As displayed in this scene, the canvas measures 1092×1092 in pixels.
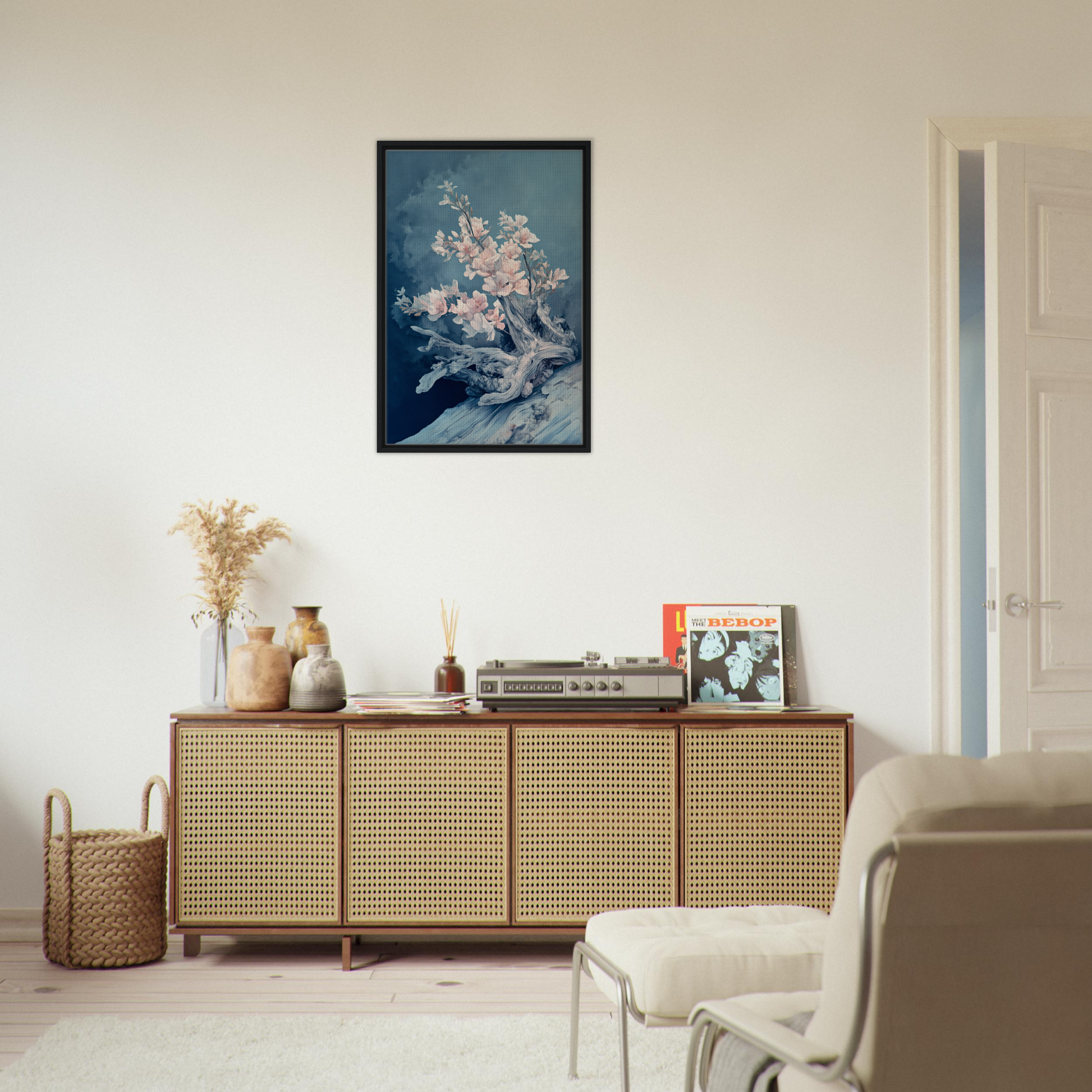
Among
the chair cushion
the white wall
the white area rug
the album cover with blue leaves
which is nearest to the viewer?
the chair cushion

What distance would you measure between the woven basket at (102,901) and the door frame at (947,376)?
8.21 ft

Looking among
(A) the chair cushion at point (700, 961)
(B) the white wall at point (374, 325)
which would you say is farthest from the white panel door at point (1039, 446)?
(A) the chair cushion at point (700, 961)

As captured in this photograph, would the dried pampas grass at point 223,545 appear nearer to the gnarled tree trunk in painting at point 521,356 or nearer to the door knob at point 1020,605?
the gnarled tree trunk in painting at point 521,356

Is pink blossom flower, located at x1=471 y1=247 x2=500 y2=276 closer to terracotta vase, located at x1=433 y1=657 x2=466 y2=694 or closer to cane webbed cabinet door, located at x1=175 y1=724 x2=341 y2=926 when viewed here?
terracotta vase, located at x1=433 y1=657 x2=466 y2=694

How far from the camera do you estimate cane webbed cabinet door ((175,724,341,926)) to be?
3.02 m

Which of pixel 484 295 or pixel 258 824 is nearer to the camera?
pixel 258 824

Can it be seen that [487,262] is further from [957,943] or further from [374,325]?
[957,943]

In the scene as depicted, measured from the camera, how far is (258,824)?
304cm

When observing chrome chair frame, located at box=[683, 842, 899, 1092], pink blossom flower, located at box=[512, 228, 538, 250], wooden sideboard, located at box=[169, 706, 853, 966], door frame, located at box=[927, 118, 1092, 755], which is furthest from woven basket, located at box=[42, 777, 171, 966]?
door frame, located at box=[927, 118, 1092, 755]

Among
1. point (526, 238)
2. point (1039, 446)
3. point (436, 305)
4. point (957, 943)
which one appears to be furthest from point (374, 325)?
point (957, 943)

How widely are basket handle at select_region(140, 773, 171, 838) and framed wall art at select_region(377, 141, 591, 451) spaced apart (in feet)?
4.22

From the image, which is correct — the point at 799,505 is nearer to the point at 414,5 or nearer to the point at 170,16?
the point at 414,5

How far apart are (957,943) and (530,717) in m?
1.87

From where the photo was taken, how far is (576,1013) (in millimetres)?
2273
